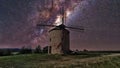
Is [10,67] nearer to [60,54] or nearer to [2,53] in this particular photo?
[60,54]

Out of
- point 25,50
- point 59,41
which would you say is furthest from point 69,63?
point 25,50

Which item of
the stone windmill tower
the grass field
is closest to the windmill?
the stone windmill tower

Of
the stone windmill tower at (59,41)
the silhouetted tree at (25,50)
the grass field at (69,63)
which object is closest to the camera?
the grass field at (69,63)

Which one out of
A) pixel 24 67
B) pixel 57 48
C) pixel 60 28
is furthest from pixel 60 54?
pixel 24 67

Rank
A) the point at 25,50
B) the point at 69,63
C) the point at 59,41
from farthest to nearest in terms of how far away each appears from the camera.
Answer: the point at 25,50 < the point at 59,41 < the point at 69,63

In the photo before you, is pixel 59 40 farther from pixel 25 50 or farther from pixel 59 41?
pixel 25 50

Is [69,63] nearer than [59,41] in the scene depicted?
Yes

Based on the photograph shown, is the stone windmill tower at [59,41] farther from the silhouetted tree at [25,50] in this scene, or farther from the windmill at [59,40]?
the silhouetted tree at [25,50]

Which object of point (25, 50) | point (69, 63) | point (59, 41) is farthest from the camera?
point (25, 50)

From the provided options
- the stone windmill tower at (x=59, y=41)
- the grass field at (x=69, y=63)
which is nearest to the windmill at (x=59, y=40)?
the stone windmill tower at (x=59, y=41)

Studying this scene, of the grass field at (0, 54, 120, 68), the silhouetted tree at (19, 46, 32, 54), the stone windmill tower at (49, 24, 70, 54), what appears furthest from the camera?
the silhouetted tree at (19, 46, 32, 54)

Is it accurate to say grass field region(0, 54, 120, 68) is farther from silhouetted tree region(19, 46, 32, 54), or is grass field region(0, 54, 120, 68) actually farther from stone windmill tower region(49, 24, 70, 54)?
silhouetted tree region(19, 46, 32, 54)

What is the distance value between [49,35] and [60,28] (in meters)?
4.01

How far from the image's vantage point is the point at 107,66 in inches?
1367
